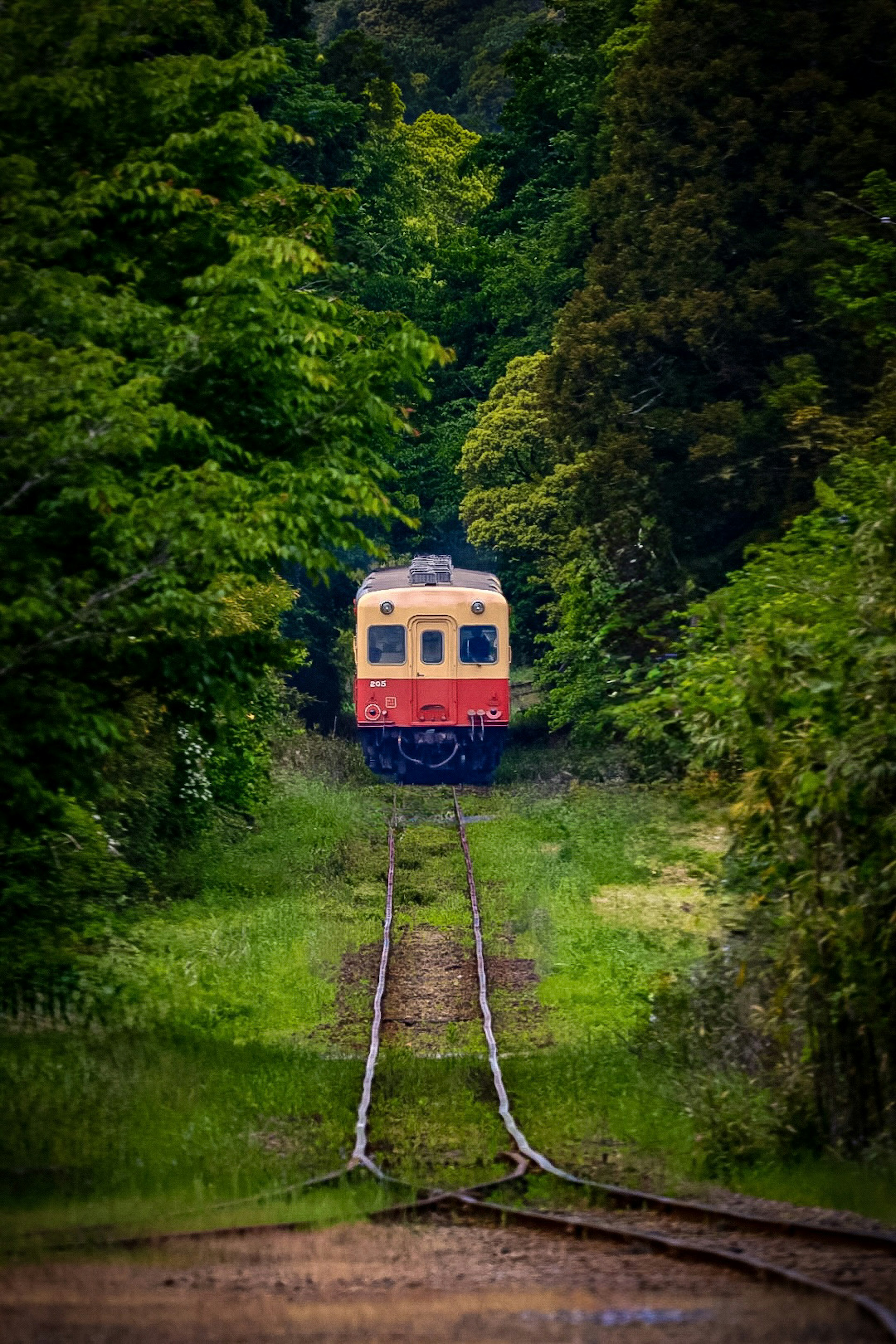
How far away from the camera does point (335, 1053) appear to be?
1267 centimetres

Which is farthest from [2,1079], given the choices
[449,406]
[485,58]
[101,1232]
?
[485,58]

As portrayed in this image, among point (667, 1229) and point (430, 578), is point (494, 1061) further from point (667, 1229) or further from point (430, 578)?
point (430, 578)

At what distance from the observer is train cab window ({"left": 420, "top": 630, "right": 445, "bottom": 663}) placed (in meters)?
28.2

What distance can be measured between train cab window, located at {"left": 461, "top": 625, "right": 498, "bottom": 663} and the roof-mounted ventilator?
123 cm

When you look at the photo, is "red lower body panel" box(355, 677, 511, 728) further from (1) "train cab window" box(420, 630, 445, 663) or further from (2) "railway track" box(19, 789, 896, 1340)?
(2) "railway track" box(19, 789, 896, 1340)

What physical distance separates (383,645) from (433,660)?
901mm

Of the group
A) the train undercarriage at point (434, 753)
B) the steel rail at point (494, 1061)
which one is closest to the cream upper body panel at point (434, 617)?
the train undercarriage at point (434, 753)

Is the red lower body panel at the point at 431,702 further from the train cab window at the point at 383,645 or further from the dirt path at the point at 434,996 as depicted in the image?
the dirt path at the point at 434,996

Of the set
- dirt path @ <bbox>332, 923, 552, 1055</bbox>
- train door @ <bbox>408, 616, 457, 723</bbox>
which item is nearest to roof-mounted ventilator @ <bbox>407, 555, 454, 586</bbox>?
train door @ <bbox>408, 616, 457, 723</bbox>

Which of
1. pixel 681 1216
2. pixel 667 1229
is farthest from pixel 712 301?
pixel 667 1229

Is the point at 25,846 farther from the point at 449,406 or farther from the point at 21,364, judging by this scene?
the point at 449,406

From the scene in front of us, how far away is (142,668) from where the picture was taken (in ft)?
35.9

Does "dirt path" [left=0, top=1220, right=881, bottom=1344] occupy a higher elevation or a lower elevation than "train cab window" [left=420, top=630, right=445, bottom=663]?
lower

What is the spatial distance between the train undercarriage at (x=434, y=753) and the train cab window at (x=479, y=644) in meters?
1.17
